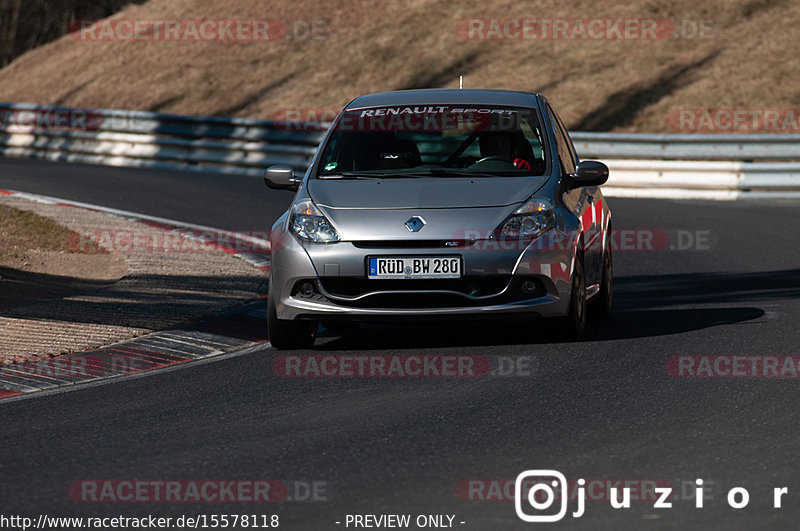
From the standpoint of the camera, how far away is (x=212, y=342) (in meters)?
9.28

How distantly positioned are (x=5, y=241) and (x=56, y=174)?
27.4 ft

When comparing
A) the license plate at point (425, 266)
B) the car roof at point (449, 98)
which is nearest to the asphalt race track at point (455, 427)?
the license plate at point (425, 266)

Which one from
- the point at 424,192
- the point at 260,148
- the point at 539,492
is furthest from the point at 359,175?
the point at 260,148

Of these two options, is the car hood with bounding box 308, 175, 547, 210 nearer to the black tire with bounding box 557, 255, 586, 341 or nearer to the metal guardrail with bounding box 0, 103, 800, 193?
the black tire with bounding box 557, 255, 586, 341

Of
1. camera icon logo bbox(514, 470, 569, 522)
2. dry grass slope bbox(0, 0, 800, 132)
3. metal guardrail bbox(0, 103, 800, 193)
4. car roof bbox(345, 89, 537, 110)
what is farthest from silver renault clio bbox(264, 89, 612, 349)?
dry grass slope bbox(0, 0, 800, 132)

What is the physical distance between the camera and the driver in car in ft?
30.9

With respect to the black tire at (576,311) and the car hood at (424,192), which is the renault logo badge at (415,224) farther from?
the black tire at (576,311)

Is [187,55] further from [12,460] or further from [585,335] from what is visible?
[12,460]

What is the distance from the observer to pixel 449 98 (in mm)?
10062

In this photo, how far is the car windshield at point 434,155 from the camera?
9.31 m

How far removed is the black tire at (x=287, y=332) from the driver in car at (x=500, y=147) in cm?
175

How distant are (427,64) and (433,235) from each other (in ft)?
78.2

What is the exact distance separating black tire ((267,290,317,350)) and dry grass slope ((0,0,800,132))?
56.5ft

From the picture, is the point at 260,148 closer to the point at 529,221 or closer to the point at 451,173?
the point at 451,173
